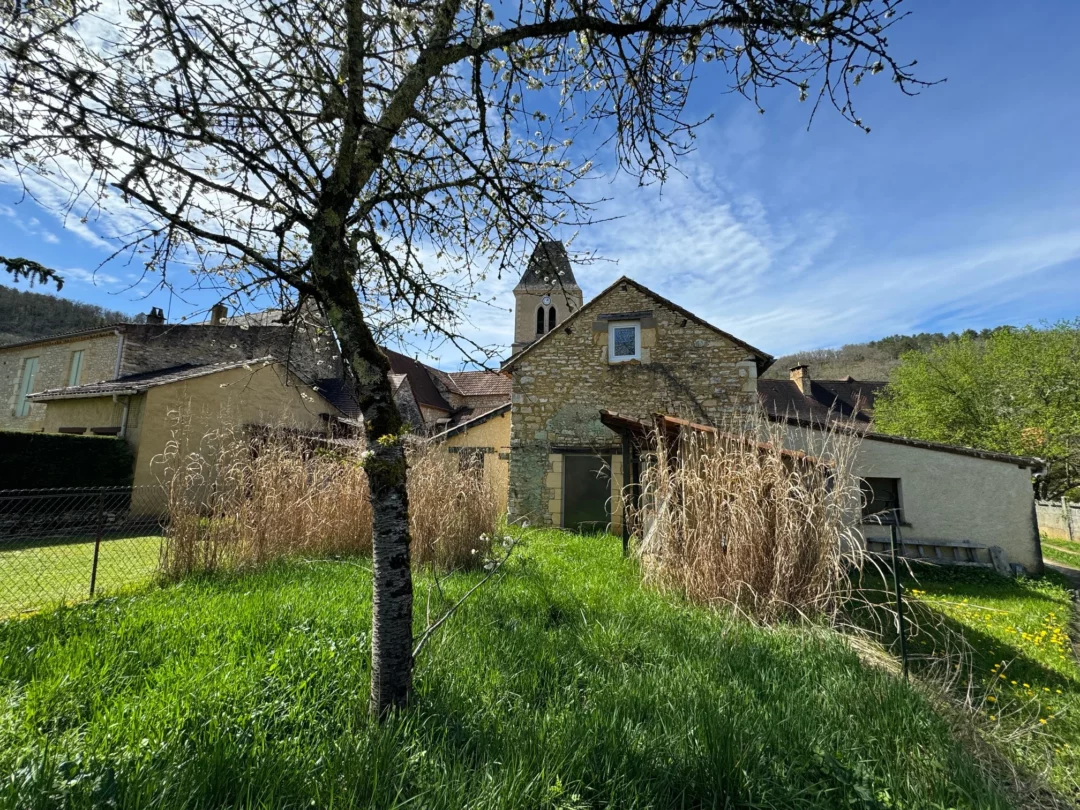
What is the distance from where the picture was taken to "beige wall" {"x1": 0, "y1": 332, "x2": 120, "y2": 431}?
53.9ft

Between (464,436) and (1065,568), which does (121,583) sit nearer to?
(464,436)

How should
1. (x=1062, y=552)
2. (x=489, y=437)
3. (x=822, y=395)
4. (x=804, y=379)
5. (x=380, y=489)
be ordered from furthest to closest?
(x=822, y=395) → (x=804, y=379) → (x=1062, y=552) → (x=489, y=437) → (x=380, y=489)

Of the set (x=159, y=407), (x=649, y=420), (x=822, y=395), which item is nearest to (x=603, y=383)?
(x=649, y=420)

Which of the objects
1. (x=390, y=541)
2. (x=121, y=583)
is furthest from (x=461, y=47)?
(x=121, y=583)

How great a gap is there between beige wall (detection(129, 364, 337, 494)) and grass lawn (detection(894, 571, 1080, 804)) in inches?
447

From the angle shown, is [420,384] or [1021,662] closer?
[1021,662]

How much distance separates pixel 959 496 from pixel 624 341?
825 cm

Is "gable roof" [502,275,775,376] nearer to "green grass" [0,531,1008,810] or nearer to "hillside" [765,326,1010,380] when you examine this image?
"green grass" [0,531,1008,810]

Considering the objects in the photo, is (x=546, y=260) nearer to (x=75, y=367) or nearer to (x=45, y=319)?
(x=75, y=367)

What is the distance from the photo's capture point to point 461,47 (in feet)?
7.92

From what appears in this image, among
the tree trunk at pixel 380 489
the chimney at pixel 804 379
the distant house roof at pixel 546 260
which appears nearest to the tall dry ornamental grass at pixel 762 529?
the distant house roof at pixel 546 260

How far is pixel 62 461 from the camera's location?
35.5ft

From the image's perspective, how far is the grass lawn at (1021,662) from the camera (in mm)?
2699

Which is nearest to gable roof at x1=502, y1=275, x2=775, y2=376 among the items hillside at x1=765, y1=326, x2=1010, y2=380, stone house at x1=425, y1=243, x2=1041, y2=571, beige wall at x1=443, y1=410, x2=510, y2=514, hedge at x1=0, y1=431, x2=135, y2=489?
stone house at x1=425, y1=243, x2=1041, y2=571
